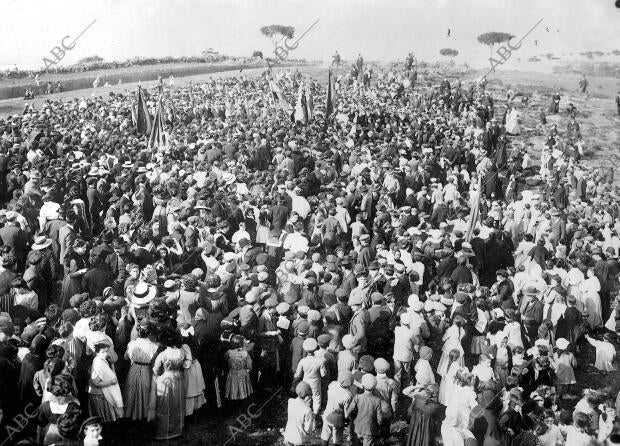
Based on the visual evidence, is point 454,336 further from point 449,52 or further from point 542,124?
point 449,52

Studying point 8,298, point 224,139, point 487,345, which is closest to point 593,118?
point 224,139

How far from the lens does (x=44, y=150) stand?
1525 cm

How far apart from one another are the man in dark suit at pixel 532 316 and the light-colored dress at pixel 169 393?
18.3 feet

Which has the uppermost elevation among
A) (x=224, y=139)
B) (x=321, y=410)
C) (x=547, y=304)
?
(x=224, y=139)

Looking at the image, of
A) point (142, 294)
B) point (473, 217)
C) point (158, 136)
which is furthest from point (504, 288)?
point (158, 136)

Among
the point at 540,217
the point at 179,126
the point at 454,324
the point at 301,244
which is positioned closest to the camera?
the point at 454,324

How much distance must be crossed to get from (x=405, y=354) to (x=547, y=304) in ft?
10.1

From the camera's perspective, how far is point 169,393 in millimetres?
6605

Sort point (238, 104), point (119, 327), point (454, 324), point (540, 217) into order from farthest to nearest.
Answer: point (238, 104)
point (540, 217)
point (454, 324)
point (119, 327)

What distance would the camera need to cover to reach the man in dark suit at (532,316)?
8.82m

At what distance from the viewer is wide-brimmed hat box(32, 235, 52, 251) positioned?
8.98m

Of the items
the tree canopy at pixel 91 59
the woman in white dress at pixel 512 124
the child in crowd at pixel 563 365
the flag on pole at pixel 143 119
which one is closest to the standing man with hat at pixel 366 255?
the child in crowd at pixel 563 365

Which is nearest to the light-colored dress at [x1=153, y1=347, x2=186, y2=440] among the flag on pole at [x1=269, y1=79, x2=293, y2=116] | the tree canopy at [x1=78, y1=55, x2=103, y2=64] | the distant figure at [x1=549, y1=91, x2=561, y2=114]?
the flag on pole at [x1=269, y1=79, x2=293, y2=116]

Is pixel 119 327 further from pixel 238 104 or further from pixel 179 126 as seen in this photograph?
pixel 238 104
